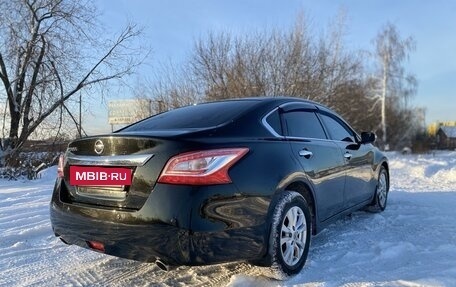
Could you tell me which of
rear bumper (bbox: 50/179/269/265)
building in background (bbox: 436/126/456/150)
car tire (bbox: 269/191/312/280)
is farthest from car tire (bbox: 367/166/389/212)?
building in background (bbox: 436/126/456/150)

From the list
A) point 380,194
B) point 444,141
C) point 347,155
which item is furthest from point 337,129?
point 444,141

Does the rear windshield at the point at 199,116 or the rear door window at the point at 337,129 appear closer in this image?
the rear windshield at the point at 199,116

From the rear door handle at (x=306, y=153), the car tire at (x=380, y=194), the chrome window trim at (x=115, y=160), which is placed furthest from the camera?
the car tire at (x=380, y=194)

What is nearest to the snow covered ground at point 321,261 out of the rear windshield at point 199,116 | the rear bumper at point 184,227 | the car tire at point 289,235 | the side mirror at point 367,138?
the car tire at point 289,235

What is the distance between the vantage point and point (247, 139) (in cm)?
310

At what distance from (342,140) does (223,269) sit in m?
2.13

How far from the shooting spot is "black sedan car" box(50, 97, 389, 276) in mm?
2697

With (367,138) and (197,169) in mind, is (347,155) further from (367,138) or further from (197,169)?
(197,169)

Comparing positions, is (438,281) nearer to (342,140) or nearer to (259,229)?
(259,229)

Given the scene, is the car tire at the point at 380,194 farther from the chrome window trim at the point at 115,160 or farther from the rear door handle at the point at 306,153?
the chrome window trim at the point at 115,160

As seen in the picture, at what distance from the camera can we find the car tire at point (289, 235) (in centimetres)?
310

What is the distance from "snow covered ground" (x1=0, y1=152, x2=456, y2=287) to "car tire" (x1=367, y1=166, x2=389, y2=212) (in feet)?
0.52

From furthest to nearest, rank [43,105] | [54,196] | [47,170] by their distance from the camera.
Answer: [43,105] → [47,170] → [54,196]

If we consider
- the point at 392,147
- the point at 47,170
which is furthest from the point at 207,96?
the point at 392,147
